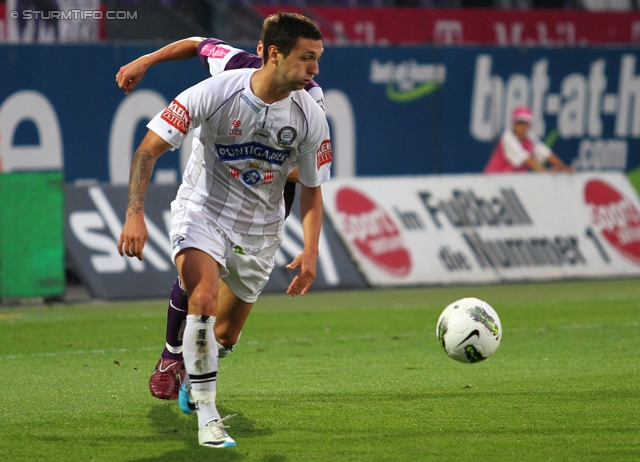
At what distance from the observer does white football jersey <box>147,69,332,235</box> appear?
17.0 ft

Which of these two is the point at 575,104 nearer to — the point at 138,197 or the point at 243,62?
the point at 243,62

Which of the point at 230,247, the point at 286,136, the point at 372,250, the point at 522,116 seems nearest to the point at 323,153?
the point at 286,136

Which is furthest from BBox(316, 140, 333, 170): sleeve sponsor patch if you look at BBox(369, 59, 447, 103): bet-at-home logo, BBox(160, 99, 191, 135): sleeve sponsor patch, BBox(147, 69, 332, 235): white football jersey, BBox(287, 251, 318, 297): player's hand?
BBox(369, 59, 447, 103): bet-at-home logo

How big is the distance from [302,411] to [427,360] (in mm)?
2175

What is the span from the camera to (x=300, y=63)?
16.7 ft

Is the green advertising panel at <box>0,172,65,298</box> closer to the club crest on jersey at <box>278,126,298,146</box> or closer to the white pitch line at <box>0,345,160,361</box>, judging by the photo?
the white pitch line at <box>0,345,160,361</box>

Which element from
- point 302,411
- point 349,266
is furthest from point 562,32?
point 302,411

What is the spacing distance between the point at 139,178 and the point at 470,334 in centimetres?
245

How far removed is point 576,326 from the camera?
31.4ft

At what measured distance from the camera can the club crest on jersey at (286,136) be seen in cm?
531

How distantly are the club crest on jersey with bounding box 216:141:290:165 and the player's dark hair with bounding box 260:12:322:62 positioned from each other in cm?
52

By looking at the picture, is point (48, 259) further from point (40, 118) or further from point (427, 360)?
point (427, 360)

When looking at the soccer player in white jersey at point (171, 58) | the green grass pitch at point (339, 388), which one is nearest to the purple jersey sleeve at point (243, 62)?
the soccer player in white jersey at point (171, 58)

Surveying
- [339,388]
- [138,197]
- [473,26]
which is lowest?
[473,26]
